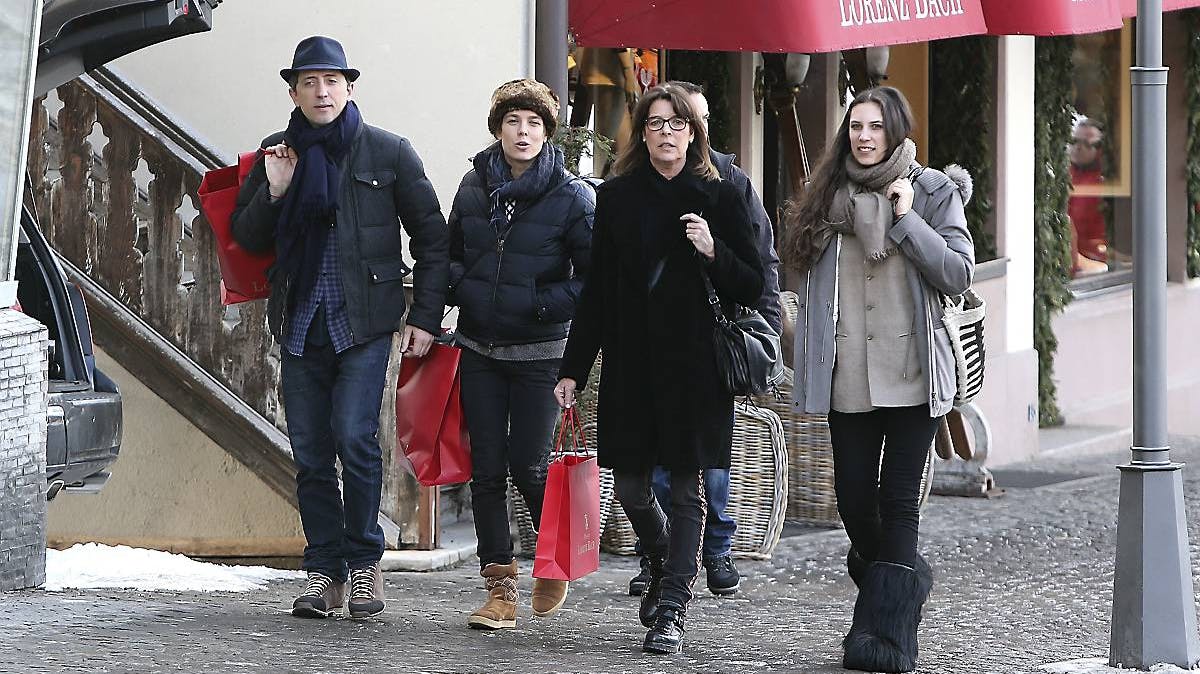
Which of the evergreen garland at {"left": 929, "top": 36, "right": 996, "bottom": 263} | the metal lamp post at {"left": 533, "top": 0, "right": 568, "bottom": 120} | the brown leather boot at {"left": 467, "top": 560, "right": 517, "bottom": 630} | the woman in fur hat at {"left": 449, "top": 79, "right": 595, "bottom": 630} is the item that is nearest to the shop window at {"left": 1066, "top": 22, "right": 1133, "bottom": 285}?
the evergreen garland at {"left": 929, "top": 36, "right": 996, "bottom": 263}

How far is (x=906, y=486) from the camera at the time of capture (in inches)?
240

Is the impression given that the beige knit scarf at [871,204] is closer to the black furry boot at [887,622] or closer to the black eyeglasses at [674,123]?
the black eyeglasses at [674,123]

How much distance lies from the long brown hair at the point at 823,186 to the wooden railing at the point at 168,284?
263 cm

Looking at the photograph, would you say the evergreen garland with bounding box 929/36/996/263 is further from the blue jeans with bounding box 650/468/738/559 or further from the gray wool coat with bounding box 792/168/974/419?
the gray wool coat with bounding box 792/168/974/419

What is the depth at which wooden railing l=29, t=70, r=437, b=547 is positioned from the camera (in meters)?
8.45

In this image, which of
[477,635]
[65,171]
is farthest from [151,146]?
[477,635]

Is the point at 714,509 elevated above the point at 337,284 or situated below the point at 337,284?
below

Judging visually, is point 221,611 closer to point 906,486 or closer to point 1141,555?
point 906,486

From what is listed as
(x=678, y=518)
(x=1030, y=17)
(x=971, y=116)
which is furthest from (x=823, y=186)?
(x=971, y=116)

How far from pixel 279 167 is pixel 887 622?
2.50 metres

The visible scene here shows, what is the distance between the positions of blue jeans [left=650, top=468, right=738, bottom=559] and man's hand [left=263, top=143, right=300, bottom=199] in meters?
1.99

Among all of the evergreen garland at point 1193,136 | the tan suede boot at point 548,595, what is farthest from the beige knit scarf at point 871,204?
the evergreen garland at point 1193,136

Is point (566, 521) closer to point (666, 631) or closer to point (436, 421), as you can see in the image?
point (666, 631)

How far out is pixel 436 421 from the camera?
6688 mm
